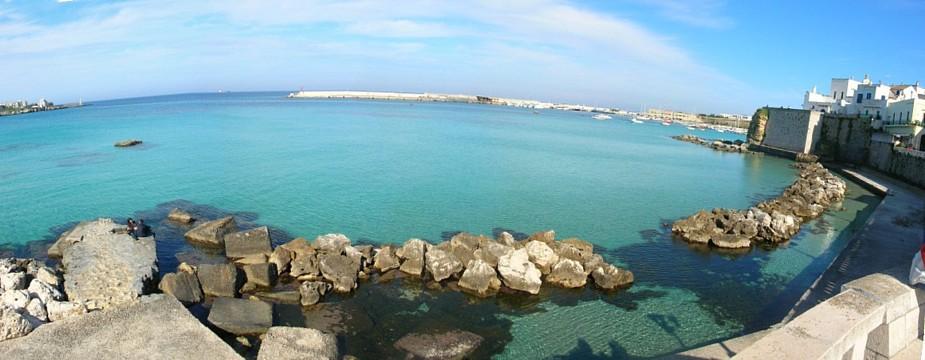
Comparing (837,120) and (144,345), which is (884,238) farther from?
(837,120)

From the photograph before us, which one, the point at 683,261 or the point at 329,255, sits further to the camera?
the point at 683,261

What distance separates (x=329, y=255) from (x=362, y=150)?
3016 cm

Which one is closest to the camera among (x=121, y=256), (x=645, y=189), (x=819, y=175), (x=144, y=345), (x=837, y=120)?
(x=144, y=345)

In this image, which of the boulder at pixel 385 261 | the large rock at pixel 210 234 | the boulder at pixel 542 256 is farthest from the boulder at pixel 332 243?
the boulder at pixel 542 256

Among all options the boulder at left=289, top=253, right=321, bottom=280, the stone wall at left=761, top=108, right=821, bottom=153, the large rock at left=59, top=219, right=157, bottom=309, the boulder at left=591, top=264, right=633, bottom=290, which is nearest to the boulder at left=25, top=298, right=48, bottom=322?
the large rock at left=59, top=219, right=157, bottom=309

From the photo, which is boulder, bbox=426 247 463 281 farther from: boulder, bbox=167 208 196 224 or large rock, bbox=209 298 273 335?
boulder, bbox=167 208 196 224

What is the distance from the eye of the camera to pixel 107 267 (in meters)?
13.5

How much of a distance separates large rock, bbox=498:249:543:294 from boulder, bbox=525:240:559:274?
493 millimetres

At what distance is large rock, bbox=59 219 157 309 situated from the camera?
476 inches

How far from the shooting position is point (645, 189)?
102 feet

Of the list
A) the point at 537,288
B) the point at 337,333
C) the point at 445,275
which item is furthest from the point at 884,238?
the point at 337,333

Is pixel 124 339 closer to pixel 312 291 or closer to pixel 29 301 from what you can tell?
pixel 29 301

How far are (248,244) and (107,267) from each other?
3812mm

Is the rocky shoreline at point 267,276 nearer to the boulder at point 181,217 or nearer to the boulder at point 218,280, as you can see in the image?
the boulder at point 218,280
